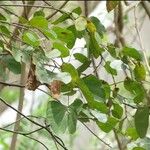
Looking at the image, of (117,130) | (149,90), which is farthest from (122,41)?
(117,130)

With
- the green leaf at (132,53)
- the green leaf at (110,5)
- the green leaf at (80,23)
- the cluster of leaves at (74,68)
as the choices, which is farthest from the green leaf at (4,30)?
the green leaf at (110,5)

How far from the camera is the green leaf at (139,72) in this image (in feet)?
2.80

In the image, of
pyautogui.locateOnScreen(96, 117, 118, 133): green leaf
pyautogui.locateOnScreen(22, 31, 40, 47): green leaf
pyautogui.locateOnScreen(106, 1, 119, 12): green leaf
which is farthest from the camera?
pyautogui.locateOnScreen(106, 1, 119, 12): green leaf

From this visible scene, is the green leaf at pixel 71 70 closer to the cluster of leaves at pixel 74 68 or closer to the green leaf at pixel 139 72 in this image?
the cluster of leaves at pixel 74 68

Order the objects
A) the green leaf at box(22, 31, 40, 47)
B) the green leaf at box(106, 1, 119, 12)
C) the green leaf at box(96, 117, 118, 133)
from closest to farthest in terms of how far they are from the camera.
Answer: the green leaf at box(22, 31, 40, 47), the green leaf at box(96, 117, 118, 133), the green leaf at box(106, 1, 119, 12)

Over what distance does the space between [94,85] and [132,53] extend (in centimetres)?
11

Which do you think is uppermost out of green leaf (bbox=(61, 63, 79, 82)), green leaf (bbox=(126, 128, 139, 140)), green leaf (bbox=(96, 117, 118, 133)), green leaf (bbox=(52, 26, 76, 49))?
green leaf (bbox=(52, 26, 76, 49))

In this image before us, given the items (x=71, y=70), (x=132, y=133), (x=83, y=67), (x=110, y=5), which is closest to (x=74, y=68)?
(x=71, y=70)

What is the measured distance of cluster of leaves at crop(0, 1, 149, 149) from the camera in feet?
2.37

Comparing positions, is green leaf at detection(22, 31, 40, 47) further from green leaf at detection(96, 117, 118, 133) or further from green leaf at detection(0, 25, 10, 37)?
green leaf at detection(96, 117, 118, 133)

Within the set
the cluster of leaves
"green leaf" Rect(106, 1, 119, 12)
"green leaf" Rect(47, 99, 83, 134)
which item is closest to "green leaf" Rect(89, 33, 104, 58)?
the cluster of leaves

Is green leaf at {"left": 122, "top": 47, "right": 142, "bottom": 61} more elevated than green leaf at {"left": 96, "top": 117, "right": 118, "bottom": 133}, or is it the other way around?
green leaf at {"left": 122, "top": 47, "right": 142, "bottom": 61}

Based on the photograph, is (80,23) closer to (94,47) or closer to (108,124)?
(94,47)

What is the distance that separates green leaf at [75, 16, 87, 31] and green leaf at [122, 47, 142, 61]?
0.11 meters
